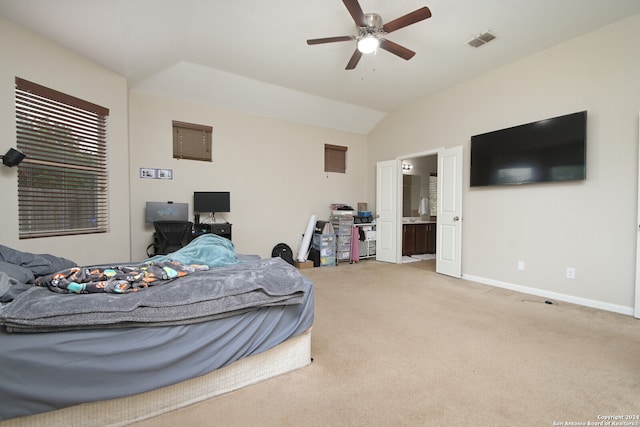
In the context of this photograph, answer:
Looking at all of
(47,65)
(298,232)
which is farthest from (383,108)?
(47,65)

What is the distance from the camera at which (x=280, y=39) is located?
3.18 metres

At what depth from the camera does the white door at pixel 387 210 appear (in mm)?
5332

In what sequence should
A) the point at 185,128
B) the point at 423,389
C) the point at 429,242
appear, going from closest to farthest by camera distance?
the point at 423,389
the point at 185,128
the point at 429,242

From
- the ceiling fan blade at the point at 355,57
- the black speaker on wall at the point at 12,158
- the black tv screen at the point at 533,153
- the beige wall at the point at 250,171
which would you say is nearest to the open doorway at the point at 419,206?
the beige wall at the point at 250,171

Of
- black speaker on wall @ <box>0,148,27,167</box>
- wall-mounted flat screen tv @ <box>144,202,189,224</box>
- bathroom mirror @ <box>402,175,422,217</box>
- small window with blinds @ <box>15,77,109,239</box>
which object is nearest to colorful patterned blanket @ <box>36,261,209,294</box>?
black speaker on wall @ <box>0,148,27,167</box>

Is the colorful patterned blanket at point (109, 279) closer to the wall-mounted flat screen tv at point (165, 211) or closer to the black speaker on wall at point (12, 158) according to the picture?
the black speaker on wall at point (12, 158)

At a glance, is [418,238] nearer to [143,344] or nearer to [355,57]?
[355,57]

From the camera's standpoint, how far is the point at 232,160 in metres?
4.70

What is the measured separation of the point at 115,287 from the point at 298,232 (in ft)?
13.1

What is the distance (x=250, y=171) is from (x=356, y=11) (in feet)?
10.3

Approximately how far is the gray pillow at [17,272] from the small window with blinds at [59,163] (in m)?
1.37

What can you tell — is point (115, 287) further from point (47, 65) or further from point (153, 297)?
point (47, 65)

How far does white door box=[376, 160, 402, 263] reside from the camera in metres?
5.33

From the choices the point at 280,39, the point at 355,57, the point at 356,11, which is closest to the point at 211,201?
the point at 280,39
